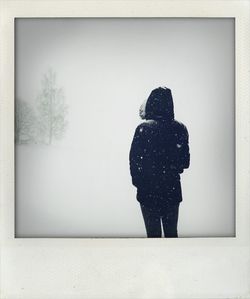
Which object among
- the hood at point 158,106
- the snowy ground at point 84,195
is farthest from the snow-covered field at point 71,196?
the hood at point 158,106

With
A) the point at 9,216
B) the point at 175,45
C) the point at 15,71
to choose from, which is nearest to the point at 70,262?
the point at 9,216

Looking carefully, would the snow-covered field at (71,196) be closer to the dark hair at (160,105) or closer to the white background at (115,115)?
the white background at (115,115)

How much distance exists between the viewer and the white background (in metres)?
1.42

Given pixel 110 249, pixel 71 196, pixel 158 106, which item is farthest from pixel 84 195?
pixel 158 106

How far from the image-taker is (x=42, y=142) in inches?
55.8

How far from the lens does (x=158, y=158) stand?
4.67ft

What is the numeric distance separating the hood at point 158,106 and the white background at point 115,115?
0.06ft

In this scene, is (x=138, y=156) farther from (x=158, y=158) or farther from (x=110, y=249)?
(x=110, y=249)

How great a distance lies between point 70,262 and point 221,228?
0.40 meters

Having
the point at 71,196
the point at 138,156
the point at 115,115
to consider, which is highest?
the point at 115,115

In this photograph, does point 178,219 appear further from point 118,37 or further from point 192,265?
point 118,37

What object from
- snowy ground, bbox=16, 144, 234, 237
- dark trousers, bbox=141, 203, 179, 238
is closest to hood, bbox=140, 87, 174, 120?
snowy ground, bbox=16, 144, 234, 237

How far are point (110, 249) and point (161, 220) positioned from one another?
15 cm

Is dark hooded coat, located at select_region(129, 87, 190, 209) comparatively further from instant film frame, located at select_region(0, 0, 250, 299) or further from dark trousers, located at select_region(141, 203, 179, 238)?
instant film frame, located at select_region(0, 0, 250, 299)
